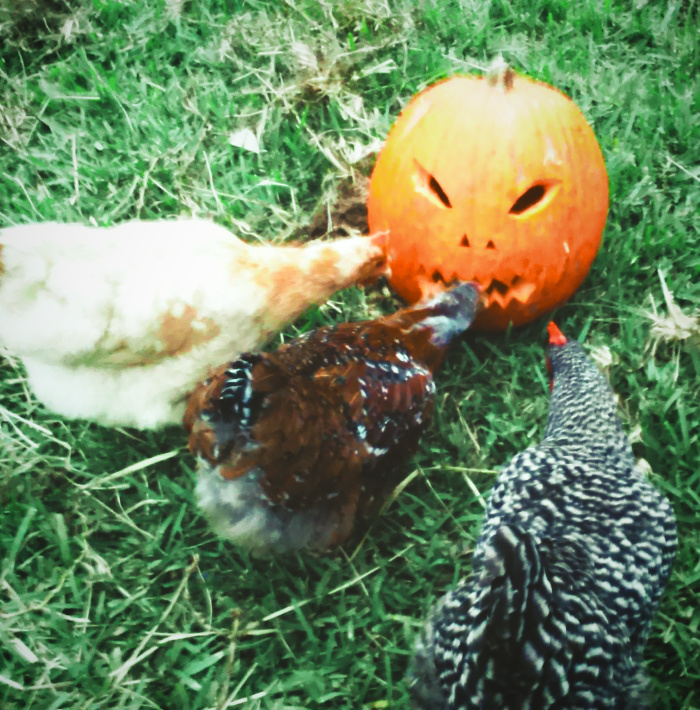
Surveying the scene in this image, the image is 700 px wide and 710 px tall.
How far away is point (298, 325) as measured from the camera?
2.21m

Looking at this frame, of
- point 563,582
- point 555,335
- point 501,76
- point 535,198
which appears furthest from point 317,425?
point 501,76

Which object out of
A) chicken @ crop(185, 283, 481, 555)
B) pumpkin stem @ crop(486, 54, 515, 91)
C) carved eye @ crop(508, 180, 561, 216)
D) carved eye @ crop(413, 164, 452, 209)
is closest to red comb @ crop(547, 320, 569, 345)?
chicken @ crop(185, 283, 481, 555)

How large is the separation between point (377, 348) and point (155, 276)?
74 cm

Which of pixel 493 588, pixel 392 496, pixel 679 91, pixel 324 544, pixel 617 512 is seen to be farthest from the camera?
pixel 679 91

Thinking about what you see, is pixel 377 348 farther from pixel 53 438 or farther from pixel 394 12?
pixel 394 12

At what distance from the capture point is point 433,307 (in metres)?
1.89

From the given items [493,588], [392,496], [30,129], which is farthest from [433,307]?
[30,129]

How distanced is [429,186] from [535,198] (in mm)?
367

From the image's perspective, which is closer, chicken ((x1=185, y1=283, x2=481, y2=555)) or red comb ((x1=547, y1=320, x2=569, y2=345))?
chicken ((x1=185, y1=283, x2=481, y2=555))

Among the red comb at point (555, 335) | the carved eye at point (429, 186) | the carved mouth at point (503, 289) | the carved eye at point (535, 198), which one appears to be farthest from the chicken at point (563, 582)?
the carved eye at point (429, 186)

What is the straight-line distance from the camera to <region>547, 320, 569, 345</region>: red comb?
1934 millimetres

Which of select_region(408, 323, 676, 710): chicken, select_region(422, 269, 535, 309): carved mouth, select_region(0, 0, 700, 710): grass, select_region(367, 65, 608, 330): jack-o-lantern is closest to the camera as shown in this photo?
select_region(408, 323, 676, 710): chicken

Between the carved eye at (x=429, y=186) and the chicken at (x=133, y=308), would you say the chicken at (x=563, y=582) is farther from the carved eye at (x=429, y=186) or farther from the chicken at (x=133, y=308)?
the chicken at (x=133, y=308)

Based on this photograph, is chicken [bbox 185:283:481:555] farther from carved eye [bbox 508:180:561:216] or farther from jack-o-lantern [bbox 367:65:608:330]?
carved eye [bbox 508:180:561:216]
